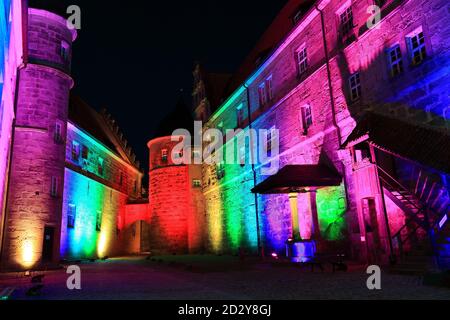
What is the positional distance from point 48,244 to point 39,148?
4.42 meters

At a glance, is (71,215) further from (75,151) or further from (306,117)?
(306,117)

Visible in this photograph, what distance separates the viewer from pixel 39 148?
1655 cm

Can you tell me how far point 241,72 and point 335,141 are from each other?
14.1 metres

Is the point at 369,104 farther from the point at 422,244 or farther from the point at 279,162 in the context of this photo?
the point at 279,162

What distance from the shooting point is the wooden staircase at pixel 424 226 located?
8867mm

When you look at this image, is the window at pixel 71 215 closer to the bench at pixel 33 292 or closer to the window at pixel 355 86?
the bench at pixel 33 292

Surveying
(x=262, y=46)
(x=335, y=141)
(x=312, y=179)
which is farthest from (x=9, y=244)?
(x=262, y=46)

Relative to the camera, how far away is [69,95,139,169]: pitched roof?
91.6 feet

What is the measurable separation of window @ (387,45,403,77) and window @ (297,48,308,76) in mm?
5018

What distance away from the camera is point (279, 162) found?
1884 cm

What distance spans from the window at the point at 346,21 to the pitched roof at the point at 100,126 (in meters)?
18.1

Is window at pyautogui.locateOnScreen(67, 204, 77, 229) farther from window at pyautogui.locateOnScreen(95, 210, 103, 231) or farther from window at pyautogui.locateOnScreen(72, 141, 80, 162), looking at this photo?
window at pyautogui.locateOnScreen(95, 210, 103, 231)
